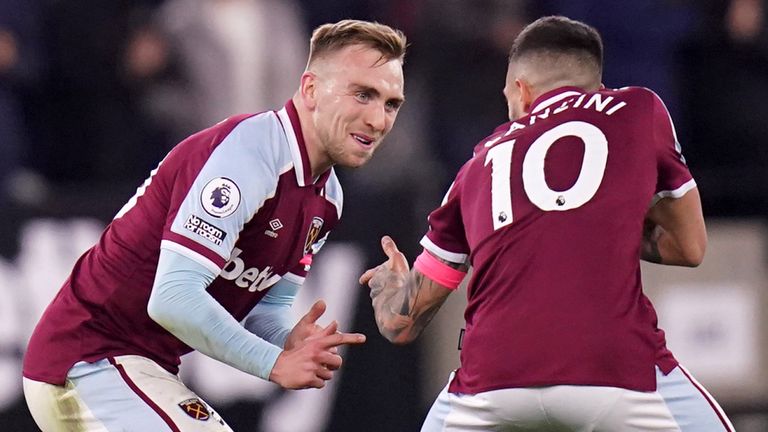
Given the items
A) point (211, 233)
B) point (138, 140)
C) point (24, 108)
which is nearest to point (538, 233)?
point (211, 233)

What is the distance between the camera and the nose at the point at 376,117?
518 centimetres

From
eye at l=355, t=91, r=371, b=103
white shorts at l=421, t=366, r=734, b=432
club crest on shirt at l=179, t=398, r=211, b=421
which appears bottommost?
club crest on shirt at l=179, t=398, r=211, b=421

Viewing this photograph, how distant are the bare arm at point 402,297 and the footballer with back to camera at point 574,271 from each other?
1.04ft

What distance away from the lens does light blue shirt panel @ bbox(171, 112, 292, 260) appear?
4.75 m

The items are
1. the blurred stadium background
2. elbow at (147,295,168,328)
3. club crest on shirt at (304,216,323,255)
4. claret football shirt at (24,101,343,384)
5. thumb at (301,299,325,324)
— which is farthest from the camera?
the blurred stadium background

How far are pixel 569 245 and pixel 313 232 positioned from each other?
112cm

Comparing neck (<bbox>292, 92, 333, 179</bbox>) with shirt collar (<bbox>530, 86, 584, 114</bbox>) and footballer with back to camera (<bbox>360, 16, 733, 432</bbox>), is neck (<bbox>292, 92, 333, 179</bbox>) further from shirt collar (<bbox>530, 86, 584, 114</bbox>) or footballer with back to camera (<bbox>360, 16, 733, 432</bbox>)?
shirt collar (<bbox>530, 86, 584, 114</bbox>)

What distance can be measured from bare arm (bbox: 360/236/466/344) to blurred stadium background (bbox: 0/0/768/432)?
2.97 meters

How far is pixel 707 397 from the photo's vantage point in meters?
4.61

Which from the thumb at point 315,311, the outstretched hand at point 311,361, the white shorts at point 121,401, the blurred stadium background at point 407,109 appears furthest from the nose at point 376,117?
the blurred stadium background at point 407,109

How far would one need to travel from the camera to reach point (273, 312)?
5.52 m

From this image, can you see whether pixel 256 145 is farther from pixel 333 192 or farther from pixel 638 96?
pixel 638 96

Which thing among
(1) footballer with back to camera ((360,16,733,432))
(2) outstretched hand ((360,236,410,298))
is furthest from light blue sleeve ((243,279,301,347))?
(1) footballer with back to camera ((360,16,733,432))

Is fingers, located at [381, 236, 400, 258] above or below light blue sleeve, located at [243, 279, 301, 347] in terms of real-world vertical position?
above
